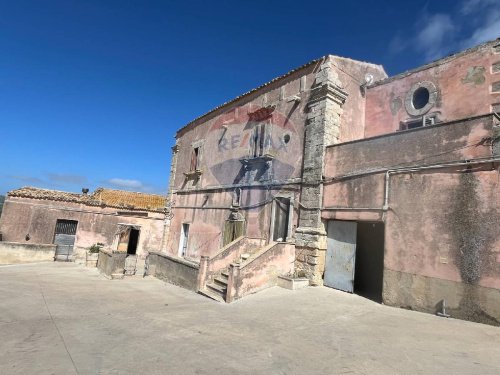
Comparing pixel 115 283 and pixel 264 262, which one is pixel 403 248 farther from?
pixel 115 283

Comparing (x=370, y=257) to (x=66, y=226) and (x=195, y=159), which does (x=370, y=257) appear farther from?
(x=66, y=226)

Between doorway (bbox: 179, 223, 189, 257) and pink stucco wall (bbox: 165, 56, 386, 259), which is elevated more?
pink stucco wall (bbox: 165, 56, 386, 259)

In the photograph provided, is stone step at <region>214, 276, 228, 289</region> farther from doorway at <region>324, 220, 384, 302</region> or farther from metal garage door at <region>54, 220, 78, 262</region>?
metal garage door at <region>54, 220, 78, 262</region>

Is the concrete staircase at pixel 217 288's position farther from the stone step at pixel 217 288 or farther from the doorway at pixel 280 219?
the doorway at pixel 280 219

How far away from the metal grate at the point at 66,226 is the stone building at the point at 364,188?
924 centimetres

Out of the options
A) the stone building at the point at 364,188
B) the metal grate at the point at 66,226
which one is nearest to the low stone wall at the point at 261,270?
the stone building at the point at 364,188

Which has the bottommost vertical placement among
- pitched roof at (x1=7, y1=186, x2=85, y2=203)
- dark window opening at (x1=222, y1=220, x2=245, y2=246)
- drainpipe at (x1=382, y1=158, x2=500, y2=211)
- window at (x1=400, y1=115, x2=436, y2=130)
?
dark window opening at (x1=222, y1=220, x2=245, y2=246)

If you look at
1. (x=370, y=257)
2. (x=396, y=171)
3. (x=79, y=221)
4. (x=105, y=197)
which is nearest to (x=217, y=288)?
(x=370, y=257)

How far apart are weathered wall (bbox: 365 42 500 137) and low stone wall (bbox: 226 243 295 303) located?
562cm

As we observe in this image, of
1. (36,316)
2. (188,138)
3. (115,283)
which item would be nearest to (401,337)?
(36,316)

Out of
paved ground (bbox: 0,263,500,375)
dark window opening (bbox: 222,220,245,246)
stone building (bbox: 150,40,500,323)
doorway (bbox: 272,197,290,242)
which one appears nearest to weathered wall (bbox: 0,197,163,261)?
dark window opening (bbox: 222,220,245,246)

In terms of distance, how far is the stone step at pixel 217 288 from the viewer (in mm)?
9304

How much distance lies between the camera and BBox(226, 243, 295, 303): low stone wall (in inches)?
347

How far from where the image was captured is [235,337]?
580 centimetres
